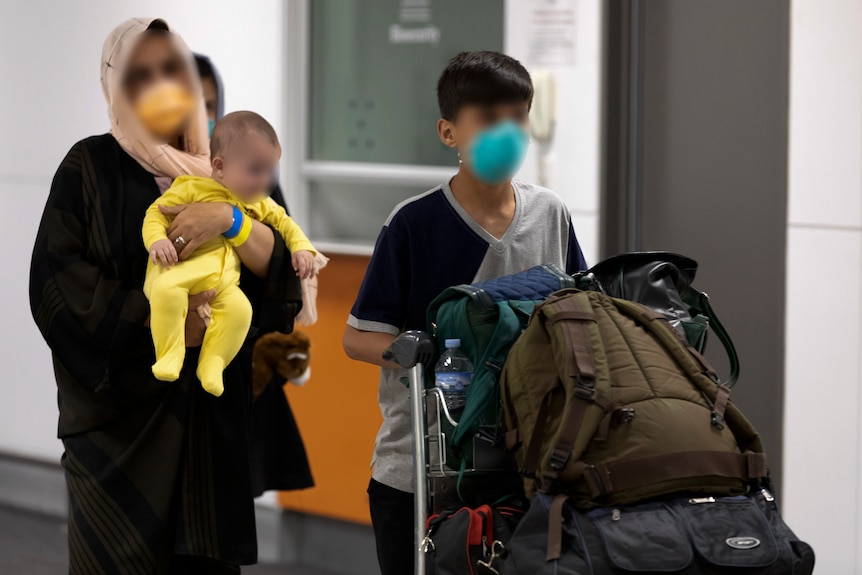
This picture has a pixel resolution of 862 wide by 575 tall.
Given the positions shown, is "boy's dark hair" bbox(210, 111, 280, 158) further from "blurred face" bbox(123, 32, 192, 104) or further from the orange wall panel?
the orange wall panel

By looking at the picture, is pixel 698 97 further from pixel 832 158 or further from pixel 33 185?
pixel 33 185

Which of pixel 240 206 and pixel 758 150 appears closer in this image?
pixel 240 206

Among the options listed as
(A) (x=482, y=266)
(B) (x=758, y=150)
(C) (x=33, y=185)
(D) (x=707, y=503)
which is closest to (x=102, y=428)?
(A) (x=482, y=266)

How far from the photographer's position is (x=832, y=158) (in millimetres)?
3652

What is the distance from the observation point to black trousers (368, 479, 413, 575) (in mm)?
2350

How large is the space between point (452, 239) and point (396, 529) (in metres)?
0.58

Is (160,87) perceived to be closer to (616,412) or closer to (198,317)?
(198,317)

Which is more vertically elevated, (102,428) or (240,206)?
(240,206)

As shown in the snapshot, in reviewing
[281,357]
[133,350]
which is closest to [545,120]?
[281,357]

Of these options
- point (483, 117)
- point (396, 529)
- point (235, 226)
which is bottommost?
point (396, 529)

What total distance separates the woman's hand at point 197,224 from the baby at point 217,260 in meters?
0.02

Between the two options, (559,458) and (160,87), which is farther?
(160,87)

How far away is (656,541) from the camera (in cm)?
176

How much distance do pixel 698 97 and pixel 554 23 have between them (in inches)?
21.0
